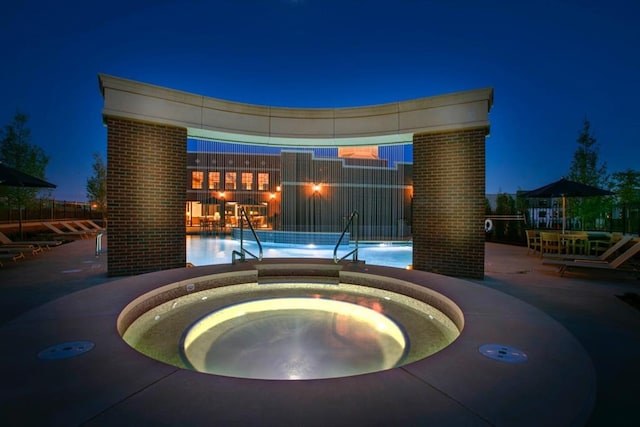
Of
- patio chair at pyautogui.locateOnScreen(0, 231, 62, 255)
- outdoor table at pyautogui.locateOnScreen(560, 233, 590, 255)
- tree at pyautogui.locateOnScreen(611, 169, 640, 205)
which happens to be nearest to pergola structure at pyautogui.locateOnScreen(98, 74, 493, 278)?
outdoor table at pyautogui.locateOnScreen(560, 233, 590, 255)

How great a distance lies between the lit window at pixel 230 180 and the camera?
3027 centimetres

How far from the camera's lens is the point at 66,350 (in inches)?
93.0

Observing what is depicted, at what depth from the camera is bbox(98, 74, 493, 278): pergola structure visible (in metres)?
5.80

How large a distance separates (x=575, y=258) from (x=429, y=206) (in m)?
3.90

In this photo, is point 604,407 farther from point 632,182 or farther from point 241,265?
point 632,182

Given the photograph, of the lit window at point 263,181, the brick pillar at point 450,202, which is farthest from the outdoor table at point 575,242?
the lit window at point 263,181

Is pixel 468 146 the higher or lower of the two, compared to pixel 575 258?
higher

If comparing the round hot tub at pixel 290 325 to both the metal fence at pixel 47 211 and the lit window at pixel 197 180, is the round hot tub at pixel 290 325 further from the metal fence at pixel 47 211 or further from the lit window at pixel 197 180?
the lit window at pixel 197 180

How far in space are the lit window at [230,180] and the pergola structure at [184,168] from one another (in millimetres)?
24034

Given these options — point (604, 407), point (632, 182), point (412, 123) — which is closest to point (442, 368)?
point (604, 407)

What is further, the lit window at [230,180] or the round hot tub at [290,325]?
the lit window at [230,180]

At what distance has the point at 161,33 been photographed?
21953mm

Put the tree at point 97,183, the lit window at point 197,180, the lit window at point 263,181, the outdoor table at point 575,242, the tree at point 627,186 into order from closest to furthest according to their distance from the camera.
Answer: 1. the outdoor table at point 575,242
2. the tree at point 627,186
3. the tree at point 97,183
4. the lit window at point 197,180
5. the lit window at point 263,181

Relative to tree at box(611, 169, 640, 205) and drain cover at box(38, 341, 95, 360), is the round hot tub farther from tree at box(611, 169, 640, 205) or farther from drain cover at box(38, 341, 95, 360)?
tree at box(611, 169, 640, 205)
